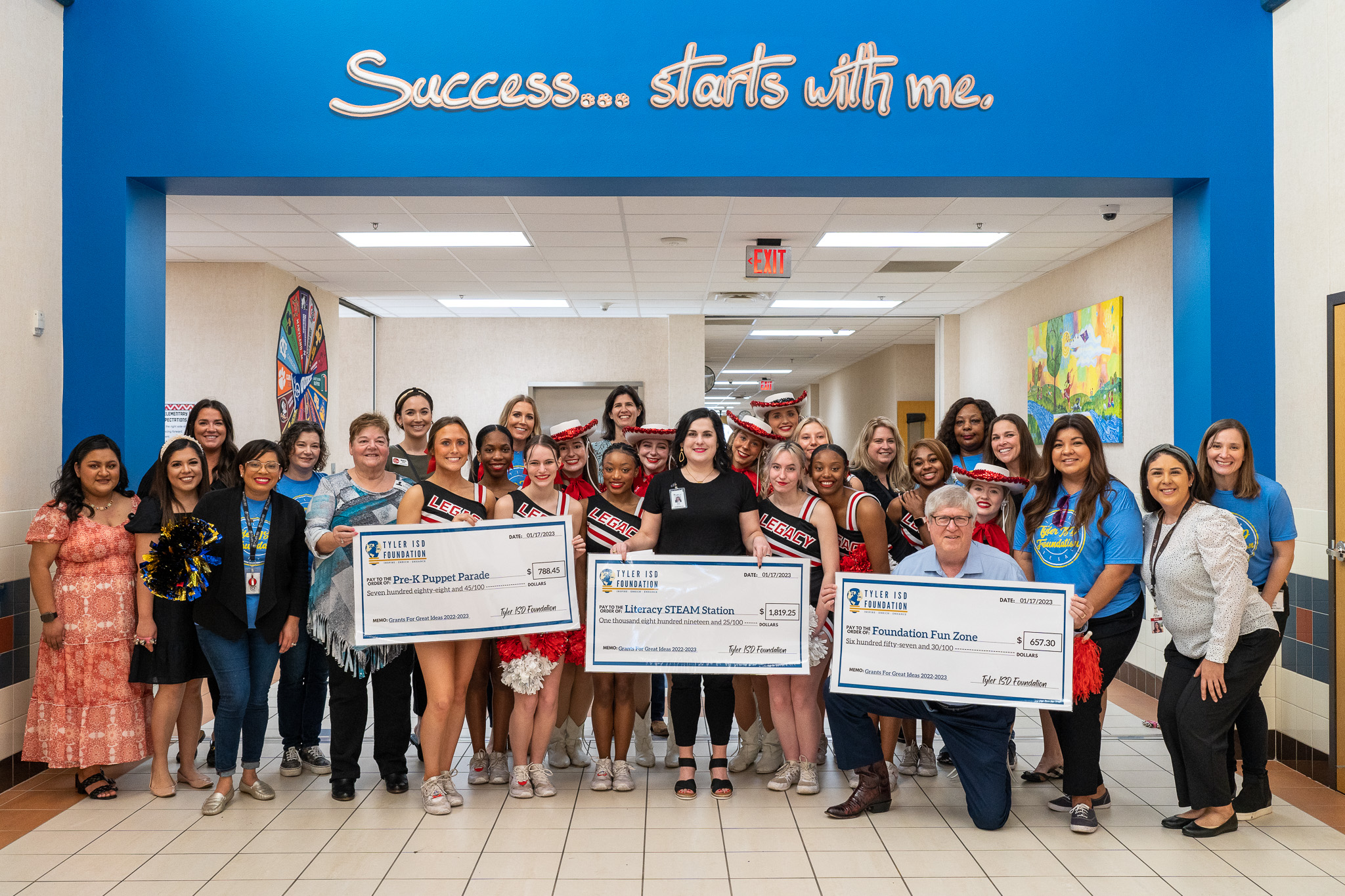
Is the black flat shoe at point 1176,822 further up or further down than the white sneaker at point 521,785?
further down

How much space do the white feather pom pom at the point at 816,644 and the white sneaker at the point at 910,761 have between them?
791 mm

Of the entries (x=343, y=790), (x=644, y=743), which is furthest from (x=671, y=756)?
(x=343, y=790)

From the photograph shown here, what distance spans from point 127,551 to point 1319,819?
5119 millimetres

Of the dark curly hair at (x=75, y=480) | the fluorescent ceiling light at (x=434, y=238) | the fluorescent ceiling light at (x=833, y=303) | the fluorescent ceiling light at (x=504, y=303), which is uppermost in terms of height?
the fluorescent ceiling light at (x=833, y=303)

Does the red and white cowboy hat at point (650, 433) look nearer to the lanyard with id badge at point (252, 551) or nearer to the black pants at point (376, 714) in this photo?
the black pants at point (376, 714)

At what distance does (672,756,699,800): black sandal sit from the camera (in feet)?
12.7

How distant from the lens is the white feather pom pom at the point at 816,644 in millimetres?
3855

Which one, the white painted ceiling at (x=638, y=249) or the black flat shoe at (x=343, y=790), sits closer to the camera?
the black flat shoe at (x=343, y=790)

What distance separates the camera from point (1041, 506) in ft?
12.3

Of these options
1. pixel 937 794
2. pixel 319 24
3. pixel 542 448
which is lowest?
pixel 937 794

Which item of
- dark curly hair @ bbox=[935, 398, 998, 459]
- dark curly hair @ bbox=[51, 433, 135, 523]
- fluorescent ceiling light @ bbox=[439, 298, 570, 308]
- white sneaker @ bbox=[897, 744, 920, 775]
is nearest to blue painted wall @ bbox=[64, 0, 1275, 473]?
dark curly hair @ bbox=[51, 433, 135, 523]

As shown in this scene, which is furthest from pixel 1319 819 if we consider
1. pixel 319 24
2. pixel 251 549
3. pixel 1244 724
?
pixel 319 24

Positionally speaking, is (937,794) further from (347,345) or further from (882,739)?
(347,345)

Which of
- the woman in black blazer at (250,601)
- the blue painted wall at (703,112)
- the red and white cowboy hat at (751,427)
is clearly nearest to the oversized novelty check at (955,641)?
the red and white cowboy hat at (751,427)
